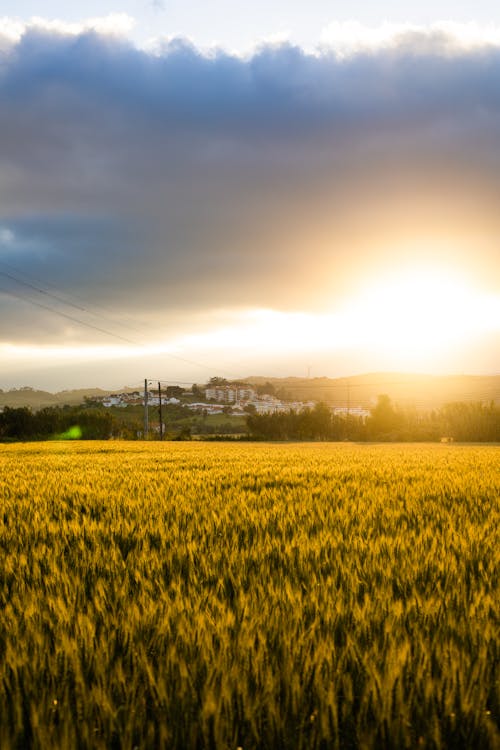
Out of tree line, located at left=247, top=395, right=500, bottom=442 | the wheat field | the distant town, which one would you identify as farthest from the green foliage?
the wheat field

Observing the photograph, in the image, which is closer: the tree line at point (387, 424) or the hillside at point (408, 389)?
the tree line at point (387, 424)

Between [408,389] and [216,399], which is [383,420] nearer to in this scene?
[408,389]

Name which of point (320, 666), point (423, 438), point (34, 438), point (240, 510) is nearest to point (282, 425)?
point (423, 438)

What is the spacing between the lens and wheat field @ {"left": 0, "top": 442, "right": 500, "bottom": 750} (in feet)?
5.67

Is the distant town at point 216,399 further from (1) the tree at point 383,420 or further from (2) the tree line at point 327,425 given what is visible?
(1) the tree at point 383,420

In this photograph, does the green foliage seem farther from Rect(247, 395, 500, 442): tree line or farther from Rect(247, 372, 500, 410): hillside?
Rect(247, 372, 500, 410): hillside

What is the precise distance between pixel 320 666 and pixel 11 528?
A: 404 centimetres

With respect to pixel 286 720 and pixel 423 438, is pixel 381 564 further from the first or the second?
pixel 423 438

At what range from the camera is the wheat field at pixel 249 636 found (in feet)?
5.67

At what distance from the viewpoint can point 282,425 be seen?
64.3m

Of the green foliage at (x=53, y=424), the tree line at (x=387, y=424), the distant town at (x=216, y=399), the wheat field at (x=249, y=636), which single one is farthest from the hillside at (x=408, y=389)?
the wheat field at (x=249, y=636)

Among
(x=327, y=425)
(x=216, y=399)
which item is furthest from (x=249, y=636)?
(x=216, y=399)

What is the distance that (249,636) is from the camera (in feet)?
7.41

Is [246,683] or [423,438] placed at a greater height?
[246,683]
